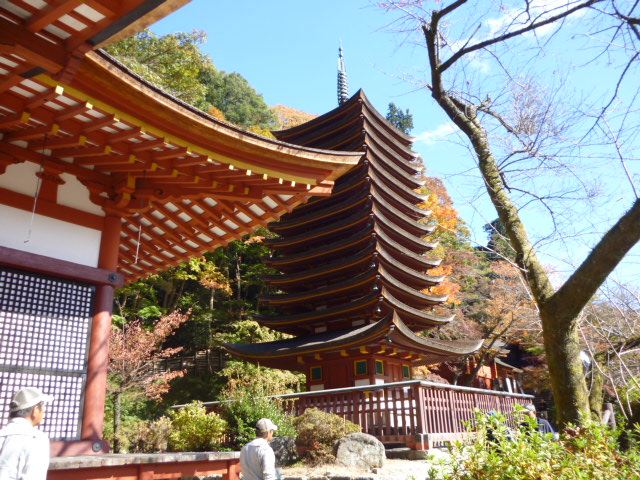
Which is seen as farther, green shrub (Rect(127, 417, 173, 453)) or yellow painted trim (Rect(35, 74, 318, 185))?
green shrub (Rect(127, 417, 173, 453))

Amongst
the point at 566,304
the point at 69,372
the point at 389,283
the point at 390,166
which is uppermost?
the point at 390,166

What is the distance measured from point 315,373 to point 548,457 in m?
12.2

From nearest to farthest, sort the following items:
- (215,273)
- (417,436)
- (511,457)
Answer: (511,457) < (417,436) < (215,273)

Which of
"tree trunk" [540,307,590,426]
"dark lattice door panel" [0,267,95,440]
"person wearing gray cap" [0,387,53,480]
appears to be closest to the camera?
"person wearing gray cap" [0,387,53,480]

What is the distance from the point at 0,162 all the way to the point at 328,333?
12180 mm

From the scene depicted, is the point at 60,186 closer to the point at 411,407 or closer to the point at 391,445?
the point at 411,407

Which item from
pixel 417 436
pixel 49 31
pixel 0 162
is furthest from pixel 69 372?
pixel 417 436

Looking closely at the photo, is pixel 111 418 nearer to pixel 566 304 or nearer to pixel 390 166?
pixel 390 166

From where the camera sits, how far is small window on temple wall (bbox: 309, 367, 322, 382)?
15168 millimetres

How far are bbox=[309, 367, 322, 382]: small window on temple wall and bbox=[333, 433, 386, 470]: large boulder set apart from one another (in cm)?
685

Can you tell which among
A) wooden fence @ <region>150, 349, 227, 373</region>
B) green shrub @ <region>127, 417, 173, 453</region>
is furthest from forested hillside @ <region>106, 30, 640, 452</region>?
green shrub @ <region>127, 417, 173, 453</region>

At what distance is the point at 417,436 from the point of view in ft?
31.0

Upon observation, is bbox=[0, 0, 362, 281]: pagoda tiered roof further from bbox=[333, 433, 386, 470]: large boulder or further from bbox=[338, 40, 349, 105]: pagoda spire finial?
bbox=[338, 40, 349, 105]: pagoda spire finial

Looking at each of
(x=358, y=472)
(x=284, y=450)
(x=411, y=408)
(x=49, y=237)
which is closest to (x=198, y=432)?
(x=284, y=450)
